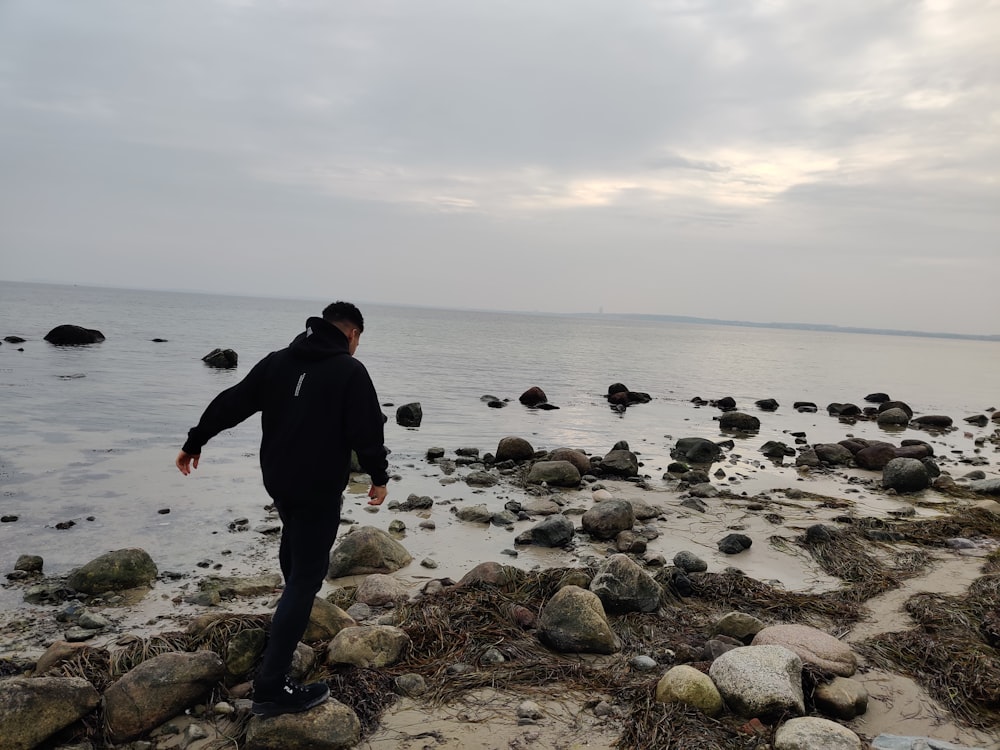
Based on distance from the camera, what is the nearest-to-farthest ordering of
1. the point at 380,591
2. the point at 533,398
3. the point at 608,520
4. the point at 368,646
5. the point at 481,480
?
the point at 368,646, the point at 380,591, the point at 608,520, the point at 481,480, the point at 533,398

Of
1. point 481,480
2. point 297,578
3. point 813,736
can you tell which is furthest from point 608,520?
point 297,578

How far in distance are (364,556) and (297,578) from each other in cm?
344

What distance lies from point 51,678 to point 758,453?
620 inches

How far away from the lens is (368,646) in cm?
477

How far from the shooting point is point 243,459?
12445 millimetres

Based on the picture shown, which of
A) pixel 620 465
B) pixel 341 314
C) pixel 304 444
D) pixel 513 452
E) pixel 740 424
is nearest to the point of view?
pixel 304 444

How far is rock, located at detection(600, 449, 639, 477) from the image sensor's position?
1288 cm

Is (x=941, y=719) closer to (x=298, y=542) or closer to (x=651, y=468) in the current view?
(x=298, y=542)

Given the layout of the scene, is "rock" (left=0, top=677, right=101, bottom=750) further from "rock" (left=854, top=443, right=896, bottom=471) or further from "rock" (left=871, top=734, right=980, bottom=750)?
A: "rock" (left=854, top=443, right=896, bottom=471)

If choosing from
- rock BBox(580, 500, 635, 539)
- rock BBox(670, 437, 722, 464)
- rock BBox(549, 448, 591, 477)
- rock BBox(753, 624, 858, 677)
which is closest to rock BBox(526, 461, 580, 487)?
rock BBox(549, 448, 591, 477)

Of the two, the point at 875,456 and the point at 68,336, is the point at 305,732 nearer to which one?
the point at 875,456

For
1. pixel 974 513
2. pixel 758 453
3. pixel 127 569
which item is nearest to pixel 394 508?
pixel 127 569

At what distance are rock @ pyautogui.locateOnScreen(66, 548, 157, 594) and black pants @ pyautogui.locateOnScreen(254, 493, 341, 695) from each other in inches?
134

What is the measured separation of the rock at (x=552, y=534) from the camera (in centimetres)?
838
